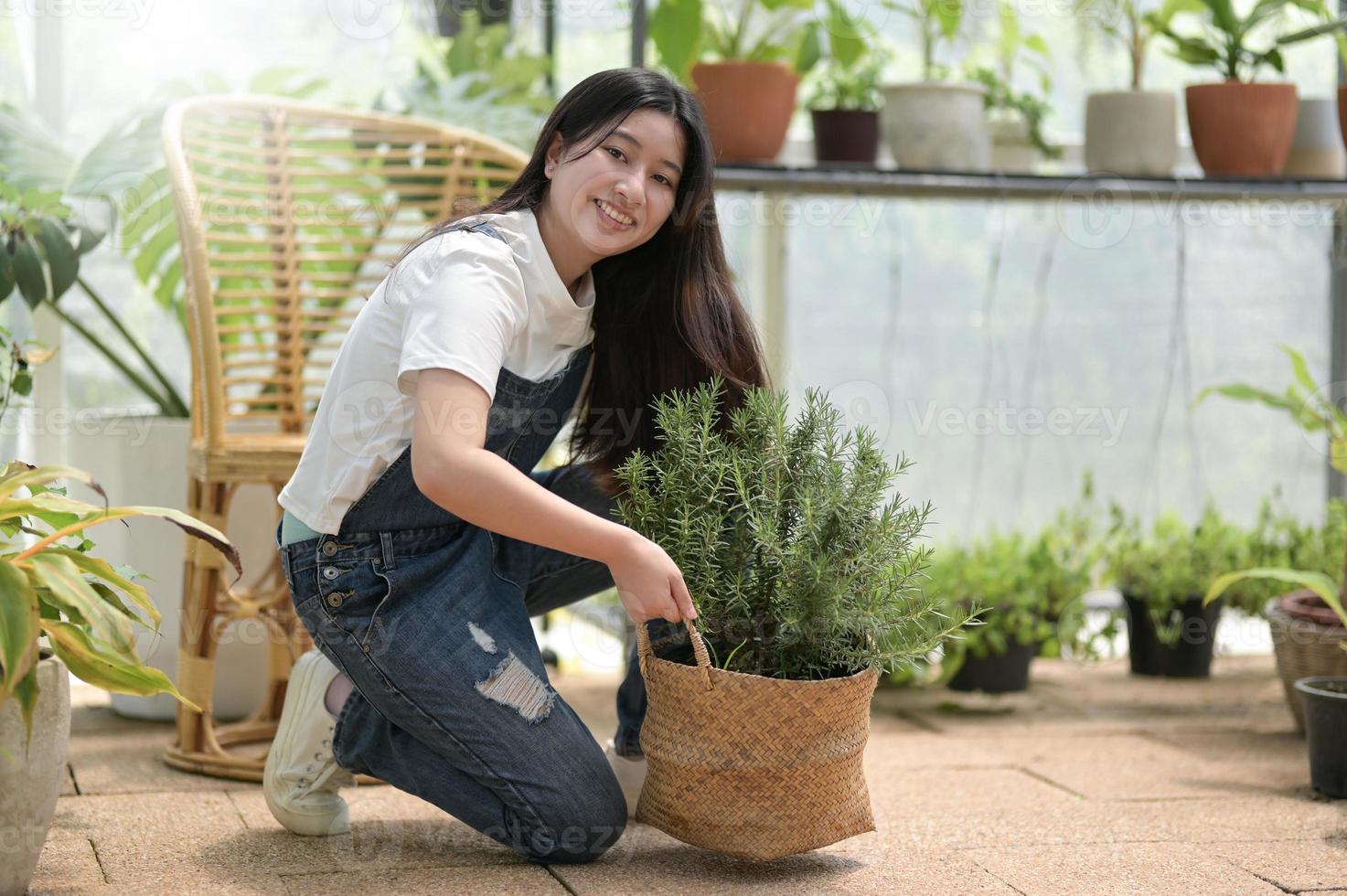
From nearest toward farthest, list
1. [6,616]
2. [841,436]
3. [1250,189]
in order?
[6,616]
[841,436]
[1250,189]

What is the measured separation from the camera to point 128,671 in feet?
4.87

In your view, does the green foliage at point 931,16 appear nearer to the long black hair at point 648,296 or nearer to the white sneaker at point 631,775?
the long black hair at point 648,296

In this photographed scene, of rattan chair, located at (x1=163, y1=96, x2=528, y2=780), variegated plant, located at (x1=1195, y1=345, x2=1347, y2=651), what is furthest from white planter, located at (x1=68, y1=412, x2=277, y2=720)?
variegated plant, located at (x1=1195, y1=345, x2=1347, y2=651)

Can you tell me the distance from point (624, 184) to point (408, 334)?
1.08ft

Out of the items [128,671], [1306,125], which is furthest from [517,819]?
[1306,125]

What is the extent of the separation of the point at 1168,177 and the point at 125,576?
2136 mm

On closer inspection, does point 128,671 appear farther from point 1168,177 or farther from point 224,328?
point 1168,177

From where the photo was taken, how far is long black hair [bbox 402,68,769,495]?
1.77 m

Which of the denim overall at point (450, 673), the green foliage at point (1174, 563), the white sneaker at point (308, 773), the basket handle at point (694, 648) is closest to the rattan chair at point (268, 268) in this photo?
the white sneaker at point (308, 773)

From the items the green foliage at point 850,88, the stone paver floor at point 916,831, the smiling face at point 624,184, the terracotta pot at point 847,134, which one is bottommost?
the stone paver floor at point 916,831

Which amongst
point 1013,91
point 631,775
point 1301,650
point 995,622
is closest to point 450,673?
point 631,775

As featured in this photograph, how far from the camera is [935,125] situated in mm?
2773

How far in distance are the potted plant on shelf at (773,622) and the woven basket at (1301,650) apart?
1.02m

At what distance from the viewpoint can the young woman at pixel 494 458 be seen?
1608 millimetres
